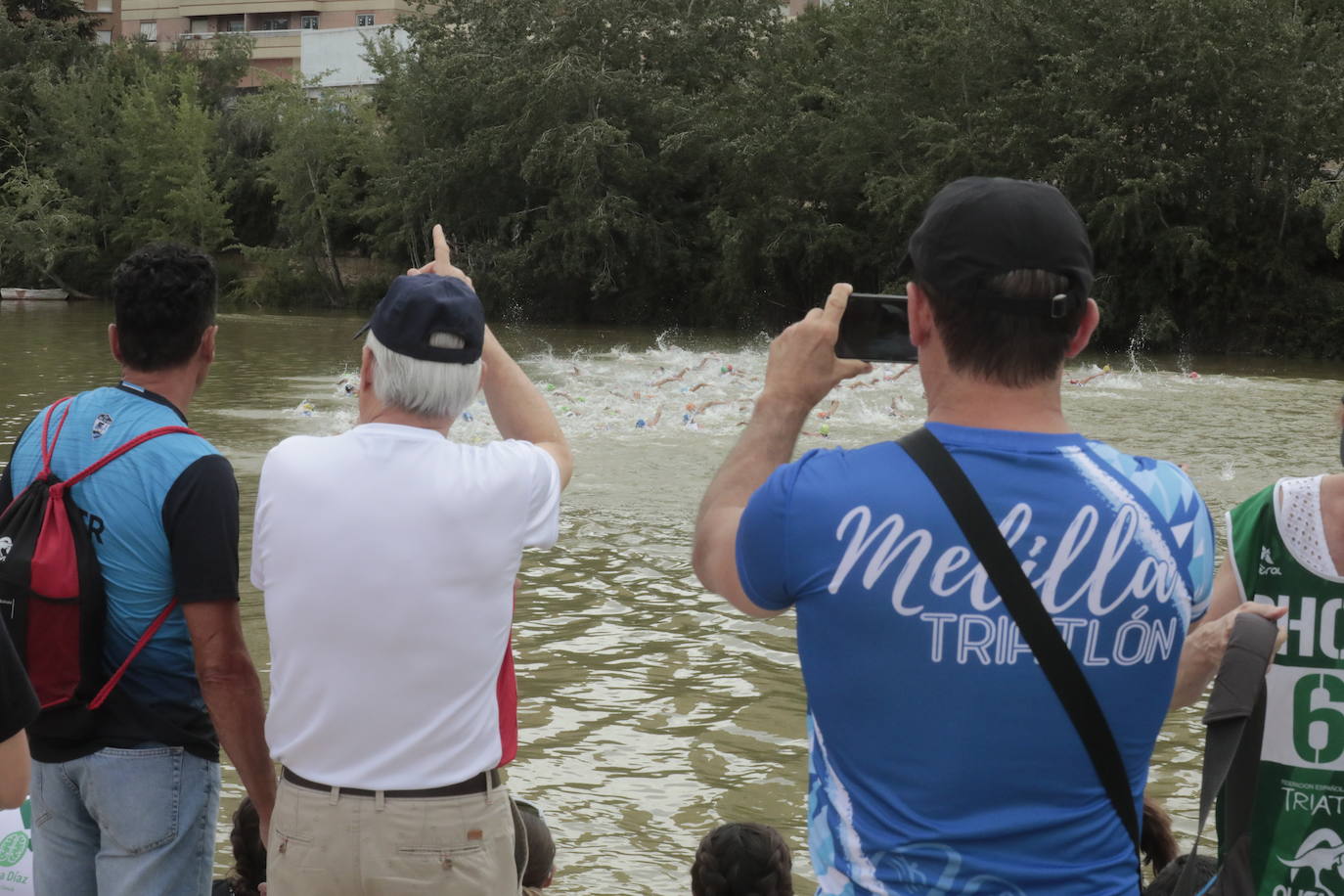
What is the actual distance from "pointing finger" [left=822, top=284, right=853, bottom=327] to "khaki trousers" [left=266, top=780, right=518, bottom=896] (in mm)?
1063

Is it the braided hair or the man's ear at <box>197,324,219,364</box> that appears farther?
the braided hair

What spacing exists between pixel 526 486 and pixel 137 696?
953mm

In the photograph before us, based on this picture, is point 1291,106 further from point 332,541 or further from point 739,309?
point 332,541

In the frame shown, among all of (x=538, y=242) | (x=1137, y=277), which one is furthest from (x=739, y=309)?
(x=1137, y=277)

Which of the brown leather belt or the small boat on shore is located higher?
the brown leather belt

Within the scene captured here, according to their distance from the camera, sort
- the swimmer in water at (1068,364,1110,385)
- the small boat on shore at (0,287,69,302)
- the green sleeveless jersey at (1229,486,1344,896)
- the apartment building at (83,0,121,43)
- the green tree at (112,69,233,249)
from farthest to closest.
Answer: the apartment building at (83,0,121,43), the green tree at (112,69,233,249), the small boat on shore at (0,287,69,302), the swimmer in water at (1068,364,1110,385), the green sleeveless jersey at (1229,486,1344,896)

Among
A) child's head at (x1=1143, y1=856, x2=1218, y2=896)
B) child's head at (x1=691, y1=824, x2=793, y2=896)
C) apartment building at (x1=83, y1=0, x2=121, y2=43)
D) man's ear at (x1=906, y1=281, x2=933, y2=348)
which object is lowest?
child's head at (x1=691, y1=824, x2=793, y2=896)

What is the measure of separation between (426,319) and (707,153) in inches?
1731

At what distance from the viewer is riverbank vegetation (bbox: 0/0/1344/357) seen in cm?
3544

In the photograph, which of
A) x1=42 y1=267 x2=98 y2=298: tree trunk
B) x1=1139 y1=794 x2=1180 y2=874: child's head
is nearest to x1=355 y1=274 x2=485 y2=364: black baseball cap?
x1=1139 y1=794 x2=1180 y2=874: child's head

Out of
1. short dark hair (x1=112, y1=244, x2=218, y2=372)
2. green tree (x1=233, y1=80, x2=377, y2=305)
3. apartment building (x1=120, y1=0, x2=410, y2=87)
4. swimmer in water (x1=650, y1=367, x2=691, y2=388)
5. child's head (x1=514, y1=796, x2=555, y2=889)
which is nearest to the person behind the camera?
short dark hair (x1=112, y1=244, x2=218, y2=372)

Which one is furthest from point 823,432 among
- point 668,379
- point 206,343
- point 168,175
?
point 168,175

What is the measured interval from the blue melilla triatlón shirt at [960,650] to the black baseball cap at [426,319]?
0.88 m

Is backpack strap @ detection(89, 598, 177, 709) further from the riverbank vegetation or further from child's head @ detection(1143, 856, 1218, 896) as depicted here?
the riverbank vegetation
